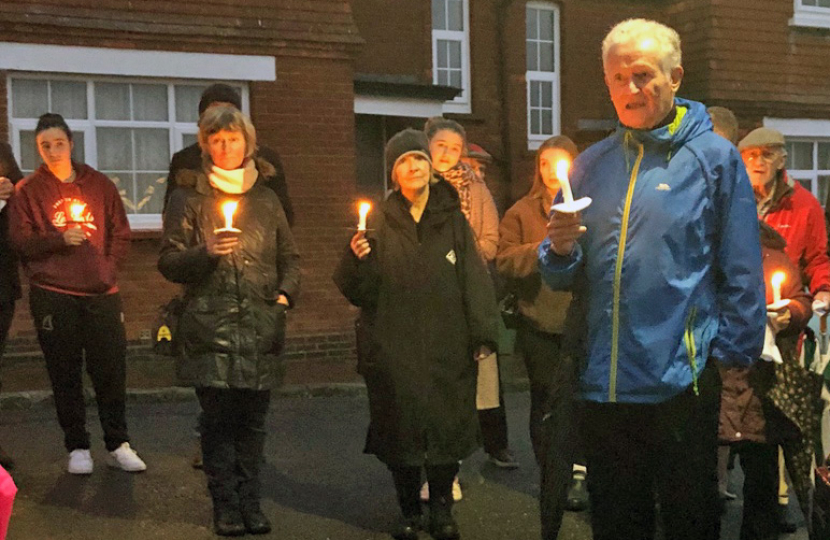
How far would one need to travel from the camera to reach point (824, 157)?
16344 millimetres

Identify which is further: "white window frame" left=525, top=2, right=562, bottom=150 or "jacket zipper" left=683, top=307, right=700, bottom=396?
"white window frame" left=525, top=2, right=562, bottom=150

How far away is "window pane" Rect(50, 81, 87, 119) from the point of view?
1085cm

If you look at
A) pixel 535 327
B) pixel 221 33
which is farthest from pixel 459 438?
pixel 221 33

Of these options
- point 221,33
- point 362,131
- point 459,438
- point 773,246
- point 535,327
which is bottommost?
point 459,438

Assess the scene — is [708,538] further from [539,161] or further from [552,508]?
[539,161]

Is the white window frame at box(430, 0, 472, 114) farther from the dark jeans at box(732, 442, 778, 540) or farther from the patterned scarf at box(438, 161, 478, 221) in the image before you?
the dark jeans at box(732, 442, 778, 540)

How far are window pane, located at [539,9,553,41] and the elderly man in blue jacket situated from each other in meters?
12.4

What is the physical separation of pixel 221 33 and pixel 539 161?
6384mm

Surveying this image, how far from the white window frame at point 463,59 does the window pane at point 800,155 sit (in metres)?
5.37

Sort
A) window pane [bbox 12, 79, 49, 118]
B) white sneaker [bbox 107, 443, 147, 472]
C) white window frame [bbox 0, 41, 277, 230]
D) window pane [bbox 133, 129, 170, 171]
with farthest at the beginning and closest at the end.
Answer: window pane [bbox 133, 129, 170, 171]
window pane [bbox 12, 79, 49, 118]
white window frame [bbox 0, 41, 277, 230]
white sneaker [bbox 107, 443, 147, 472]

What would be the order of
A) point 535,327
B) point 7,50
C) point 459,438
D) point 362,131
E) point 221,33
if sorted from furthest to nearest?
point 362,131
point 221,33
point 7,50
point 535,327
point 459,438

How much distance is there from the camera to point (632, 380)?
3.23 metres

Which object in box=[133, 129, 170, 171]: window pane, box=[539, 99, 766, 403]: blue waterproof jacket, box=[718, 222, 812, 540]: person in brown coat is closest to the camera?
box=[539, 99, 766, 403]: blue waterproof jacket

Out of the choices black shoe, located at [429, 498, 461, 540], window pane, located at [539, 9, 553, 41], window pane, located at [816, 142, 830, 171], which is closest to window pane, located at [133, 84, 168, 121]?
window pane, located at [539, 9, 553, 41]
